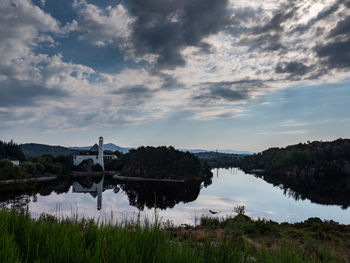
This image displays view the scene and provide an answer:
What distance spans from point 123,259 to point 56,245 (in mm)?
886

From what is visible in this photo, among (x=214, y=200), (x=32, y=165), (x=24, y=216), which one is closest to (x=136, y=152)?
(x=32, y=165)

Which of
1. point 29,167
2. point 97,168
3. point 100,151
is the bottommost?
point 97,168

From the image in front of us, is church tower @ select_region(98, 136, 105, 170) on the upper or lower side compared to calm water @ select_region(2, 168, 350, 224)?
upper

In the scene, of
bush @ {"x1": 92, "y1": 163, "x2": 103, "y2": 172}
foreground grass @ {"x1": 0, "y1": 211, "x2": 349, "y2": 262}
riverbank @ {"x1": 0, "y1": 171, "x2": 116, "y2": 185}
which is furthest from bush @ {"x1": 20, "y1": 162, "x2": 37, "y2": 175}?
foreground grass @ {"x1": 0, "y1": 211, "x2": 349, "y2": 262}

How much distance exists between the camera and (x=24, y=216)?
4805 millimetres

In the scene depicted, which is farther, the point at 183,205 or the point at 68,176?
the point at 68,176

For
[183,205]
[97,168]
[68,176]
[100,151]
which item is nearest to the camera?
[183,205]

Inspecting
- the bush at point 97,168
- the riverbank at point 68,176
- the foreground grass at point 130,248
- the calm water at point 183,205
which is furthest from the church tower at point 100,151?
the foreground grass at point 130,248

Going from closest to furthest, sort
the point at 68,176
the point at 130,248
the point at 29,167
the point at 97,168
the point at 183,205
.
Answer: the point at 130,248 < the point at 183,205 < the point at 29,167 < the point at 68,176 < the point at 97,168

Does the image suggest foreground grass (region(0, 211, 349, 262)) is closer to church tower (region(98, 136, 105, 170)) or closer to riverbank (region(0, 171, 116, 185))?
riverbank (region(0, 171, 116, 185))

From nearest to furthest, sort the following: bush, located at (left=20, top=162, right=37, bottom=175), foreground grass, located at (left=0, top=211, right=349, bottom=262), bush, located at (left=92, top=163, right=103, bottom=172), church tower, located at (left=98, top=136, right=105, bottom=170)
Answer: foreground grass, located at (left=0, top=211, right=349, bottom=262)
bush, located at (left=20, top=162, right=37, bottom=175)
bush, located at (left=92, top=163, right=103, bottom=172)
church tower, located at (left=98, top=136, right=105, bottom=170)

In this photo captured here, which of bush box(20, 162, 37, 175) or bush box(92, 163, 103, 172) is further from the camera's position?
bush box(92, 163, 103, 172)

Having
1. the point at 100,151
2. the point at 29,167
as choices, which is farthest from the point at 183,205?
the point at 100,151

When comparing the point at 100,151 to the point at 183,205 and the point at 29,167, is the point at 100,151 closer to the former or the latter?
the point at 29,167
